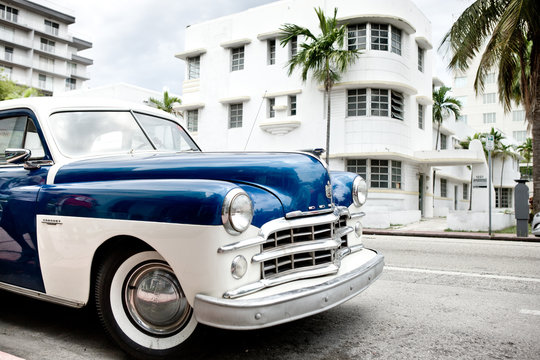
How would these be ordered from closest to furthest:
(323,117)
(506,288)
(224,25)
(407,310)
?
(407,310) < (506,288) < (323,117) < (224,25)

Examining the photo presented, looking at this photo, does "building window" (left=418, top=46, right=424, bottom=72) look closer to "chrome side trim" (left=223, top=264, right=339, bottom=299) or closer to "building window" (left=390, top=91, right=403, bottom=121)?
"building window" (left=390, top=91, right=403, bottom=121)

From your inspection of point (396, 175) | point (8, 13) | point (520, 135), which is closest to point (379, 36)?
point (396, 175)

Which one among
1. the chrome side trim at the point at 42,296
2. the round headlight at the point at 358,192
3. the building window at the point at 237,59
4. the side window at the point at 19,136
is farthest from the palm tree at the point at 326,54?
the chrome side trim at the point at 42,296

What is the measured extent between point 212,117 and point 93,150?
63.4 ft

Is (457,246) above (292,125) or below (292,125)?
below

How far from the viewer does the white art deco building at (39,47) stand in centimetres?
5228

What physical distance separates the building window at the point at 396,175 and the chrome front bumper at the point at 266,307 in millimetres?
16812

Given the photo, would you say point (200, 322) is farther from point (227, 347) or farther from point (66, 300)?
point (66, 300)

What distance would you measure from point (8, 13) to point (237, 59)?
1751 inches

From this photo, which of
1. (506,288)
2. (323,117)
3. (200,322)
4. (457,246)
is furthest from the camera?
(323,117)

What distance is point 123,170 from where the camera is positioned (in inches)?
126

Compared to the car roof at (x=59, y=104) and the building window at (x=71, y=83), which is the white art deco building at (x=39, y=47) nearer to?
the building window at (x=71, y=83)

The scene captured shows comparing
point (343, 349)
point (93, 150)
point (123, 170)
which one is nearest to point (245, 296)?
point (343, 349)

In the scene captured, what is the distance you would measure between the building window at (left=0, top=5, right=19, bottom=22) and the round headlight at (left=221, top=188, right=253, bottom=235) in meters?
61.1
